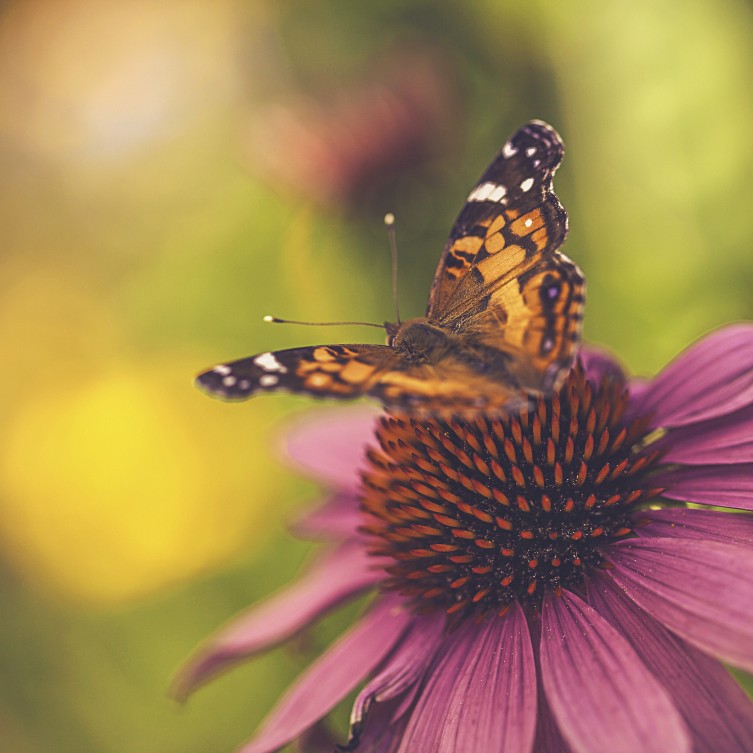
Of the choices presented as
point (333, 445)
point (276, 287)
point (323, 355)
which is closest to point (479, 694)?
point (323, 355)

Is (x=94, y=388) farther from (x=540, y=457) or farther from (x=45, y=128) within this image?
(x=45, y=128)

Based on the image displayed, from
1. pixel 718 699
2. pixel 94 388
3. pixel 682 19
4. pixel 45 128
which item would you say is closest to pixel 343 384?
pixel 718 699

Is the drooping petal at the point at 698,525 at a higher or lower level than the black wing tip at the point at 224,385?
lower

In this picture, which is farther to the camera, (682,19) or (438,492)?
(682,19)

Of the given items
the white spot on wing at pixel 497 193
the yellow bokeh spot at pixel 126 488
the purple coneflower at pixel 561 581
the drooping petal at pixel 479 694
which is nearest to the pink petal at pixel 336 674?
the purple coneflower at pixel 561 581

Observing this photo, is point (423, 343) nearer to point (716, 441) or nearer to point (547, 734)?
point (716, 441)

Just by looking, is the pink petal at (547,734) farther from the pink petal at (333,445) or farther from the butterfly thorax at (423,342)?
the pink petal at (333,445)
